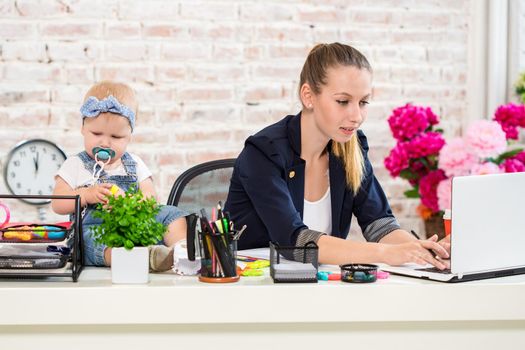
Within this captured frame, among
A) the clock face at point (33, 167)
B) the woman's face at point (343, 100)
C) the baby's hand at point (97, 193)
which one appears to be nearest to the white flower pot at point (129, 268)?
the baby's hand at point (97, 193)

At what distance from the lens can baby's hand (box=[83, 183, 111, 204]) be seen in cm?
195

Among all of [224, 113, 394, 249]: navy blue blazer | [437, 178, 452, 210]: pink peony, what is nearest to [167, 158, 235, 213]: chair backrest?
[224, 113, 394, 249]: navy blue blazer

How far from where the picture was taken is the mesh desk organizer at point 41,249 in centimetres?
160

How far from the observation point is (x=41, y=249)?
1700 mm

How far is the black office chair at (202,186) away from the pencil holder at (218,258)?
890mm

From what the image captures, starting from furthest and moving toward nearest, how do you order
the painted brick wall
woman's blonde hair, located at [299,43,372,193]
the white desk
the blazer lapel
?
the painted brick wall, the blazer lapel, woman's blonde hair, located at [299,43,372,193], the white desk

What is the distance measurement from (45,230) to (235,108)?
1831 millimetres

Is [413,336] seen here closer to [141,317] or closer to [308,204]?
[141,317]

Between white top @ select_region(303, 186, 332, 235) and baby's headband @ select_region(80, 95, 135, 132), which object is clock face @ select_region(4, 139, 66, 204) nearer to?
baby's headband @ select_region(80, 95, 135, 132)

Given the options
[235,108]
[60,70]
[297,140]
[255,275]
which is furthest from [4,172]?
[255,275]

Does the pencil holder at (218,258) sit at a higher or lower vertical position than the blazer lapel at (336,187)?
lower

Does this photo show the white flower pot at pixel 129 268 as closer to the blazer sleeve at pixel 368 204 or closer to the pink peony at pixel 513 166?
the blazer sleeve at pixel 368 204

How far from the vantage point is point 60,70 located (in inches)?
131

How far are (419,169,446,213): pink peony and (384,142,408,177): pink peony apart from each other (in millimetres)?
102
